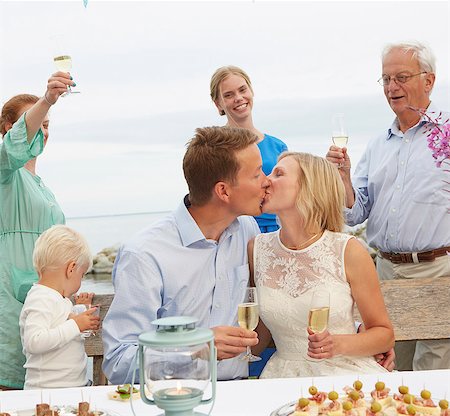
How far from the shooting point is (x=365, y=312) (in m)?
2.48

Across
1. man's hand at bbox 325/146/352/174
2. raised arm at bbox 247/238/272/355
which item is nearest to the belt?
man's hand at bbox 325/146/352/174

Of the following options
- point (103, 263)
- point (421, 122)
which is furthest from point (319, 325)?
point (103, 263)

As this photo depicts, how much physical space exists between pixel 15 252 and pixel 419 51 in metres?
2.14

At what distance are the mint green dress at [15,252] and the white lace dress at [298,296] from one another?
1.09 meters

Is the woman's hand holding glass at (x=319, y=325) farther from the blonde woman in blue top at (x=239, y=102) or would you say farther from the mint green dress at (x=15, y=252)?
the blonde woman in blue top at (x=239, y=102)

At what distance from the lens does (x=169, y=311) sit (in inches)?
96.4

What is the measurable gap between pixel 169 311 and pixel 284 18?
3897 millimetres

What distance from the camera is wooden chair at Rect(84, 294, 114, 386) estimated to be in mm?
2977

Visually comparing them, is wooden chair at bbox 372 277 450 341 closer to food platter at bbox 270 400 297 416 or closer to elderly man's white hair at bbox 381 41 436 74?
elderly man's white hair at bbox 381 41 436 74

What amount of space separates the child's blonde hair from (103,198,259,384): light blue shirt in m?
0.38

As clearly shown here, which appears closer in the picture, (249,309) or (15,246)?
(249,309)

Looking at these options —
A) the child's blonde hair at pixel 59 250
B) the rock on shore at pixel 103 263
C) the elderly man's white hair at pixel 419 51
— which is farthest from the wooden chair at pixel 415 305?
the rock on shore at pixel 103 263

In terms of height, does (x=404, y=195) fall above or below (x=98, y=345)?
above

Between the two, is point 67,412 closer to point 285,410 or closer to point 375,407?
point 285,410
